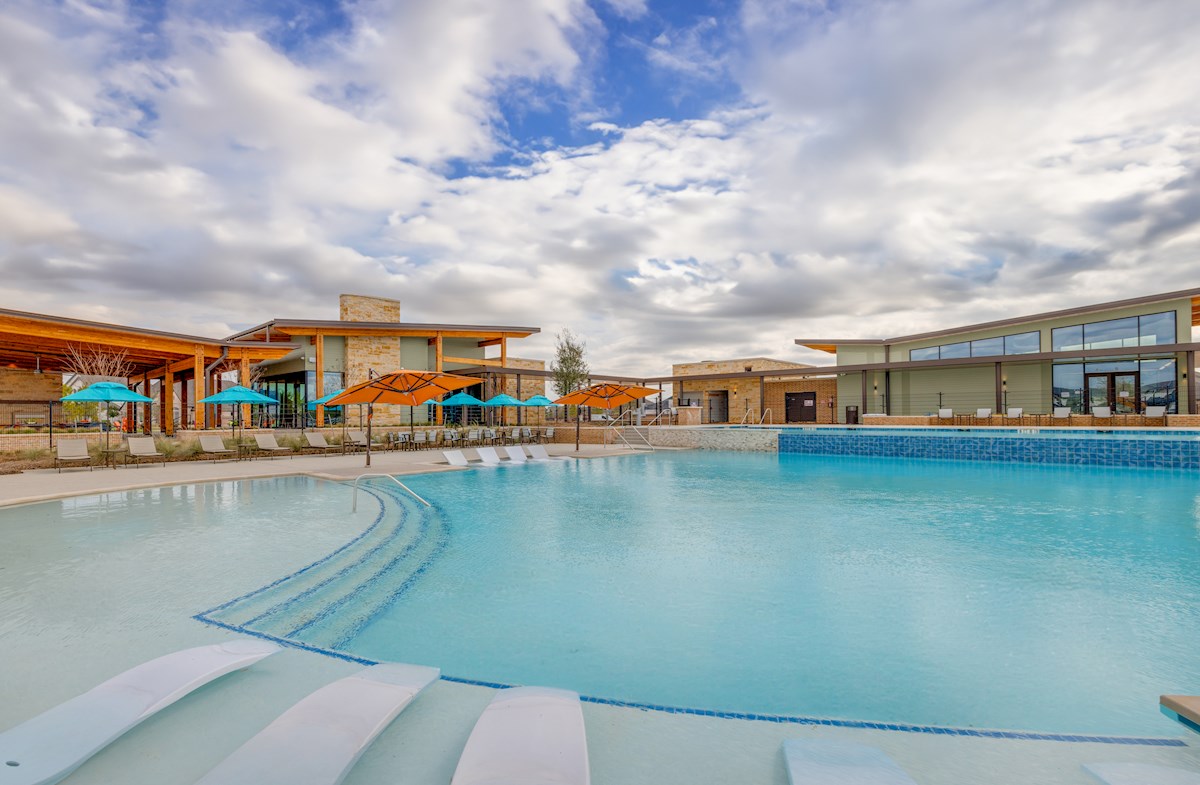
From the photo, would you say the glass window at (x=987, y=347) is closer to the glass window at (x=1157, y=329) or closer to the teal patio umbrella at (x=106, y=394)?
the glass window at (x=1157, y=329)

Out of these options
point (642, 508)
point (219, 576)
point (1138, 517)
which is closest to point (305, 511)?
point (219, 576)

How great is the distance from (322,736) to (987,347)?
91.4 ft

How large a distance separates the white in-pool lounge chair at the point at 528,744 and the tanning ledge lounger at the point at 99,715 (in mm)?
1402

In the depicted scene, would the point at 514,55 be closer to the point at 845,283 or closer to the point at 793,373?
the point at 845,283

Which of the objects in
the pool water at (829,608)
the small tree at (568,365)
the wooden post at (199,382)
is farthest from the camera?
the small tree at (568,365)

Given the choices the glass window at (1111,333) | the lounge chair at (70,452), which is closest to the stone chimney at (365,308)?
the lounge chair at (70,452)

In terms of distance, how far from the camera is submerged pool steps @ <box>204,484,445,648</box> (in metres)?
3.89

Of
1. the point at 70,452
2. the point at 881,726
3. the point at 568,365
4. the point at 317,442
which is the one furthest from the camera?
the point at 568,365

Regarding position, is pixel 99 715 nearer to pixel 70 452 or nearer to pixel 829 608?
pixel 829 608

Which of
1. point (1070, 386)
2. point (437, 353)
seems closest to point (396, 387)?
point (437, 353)

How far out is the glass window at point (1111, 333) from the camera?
1884 cm

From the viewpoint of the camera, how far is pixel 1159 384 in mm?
18484

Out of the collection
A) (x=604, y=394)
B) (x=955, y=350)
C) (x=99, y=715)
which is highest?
(x=955, y=350)

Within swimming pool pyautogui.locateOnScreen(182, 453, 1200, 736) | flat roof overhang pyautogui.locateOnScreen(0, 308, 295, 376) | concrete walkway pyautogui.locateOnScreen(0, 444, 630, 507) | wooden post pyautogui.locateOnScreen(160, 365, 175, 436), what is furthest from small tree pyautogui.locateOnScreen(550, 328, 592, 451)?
swimming pool pyautogui.locateOnScreen(182, 453, 1200, 736)
